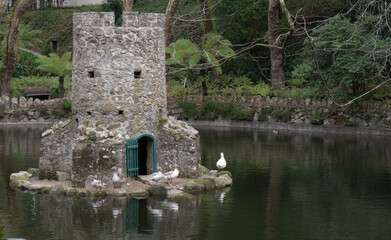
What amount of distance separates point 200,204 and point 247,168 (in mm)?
7773

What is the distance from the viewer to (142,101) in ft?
83.4

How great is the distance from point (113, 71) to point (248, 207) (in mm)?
7236

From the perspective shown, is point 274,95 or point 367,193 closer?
point 367,193

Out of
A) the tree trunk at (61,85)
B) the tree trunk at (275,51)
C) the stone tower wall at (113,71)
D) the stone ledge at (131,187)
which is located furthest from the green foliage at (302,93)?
the stone tower wall at (113,71)

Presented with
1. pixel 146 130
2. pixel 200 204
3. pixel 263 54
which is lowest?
pixel 200 204

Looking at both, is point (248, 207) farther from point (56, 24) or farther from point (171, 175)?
point (56, 24)

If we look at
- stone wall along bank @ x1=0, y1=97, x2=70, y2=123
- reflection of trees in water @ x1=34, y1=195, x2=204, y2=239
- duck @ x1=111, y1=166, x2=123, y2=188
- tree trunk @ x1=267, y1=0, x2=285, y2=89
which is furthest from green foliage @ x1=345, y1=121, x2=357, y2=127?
duck @ x1=111, y1=166, x2=123, y2=188

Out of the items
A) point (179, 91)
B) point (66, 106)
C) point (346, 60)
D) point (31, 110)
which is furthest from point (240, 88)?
point (31, 110)

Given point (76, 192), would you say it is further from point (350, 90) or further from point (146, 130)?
point (350, 90)

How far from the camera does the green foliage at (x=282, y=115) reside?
45438 millimetres

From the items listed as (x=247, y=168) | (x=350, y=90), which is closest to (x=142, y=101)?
(x=247, y=168)

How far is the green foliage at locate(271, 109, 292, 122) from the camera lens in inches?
1789

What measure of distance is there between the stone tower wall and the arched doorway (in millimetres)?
388

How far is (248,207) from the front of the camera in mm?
21906
